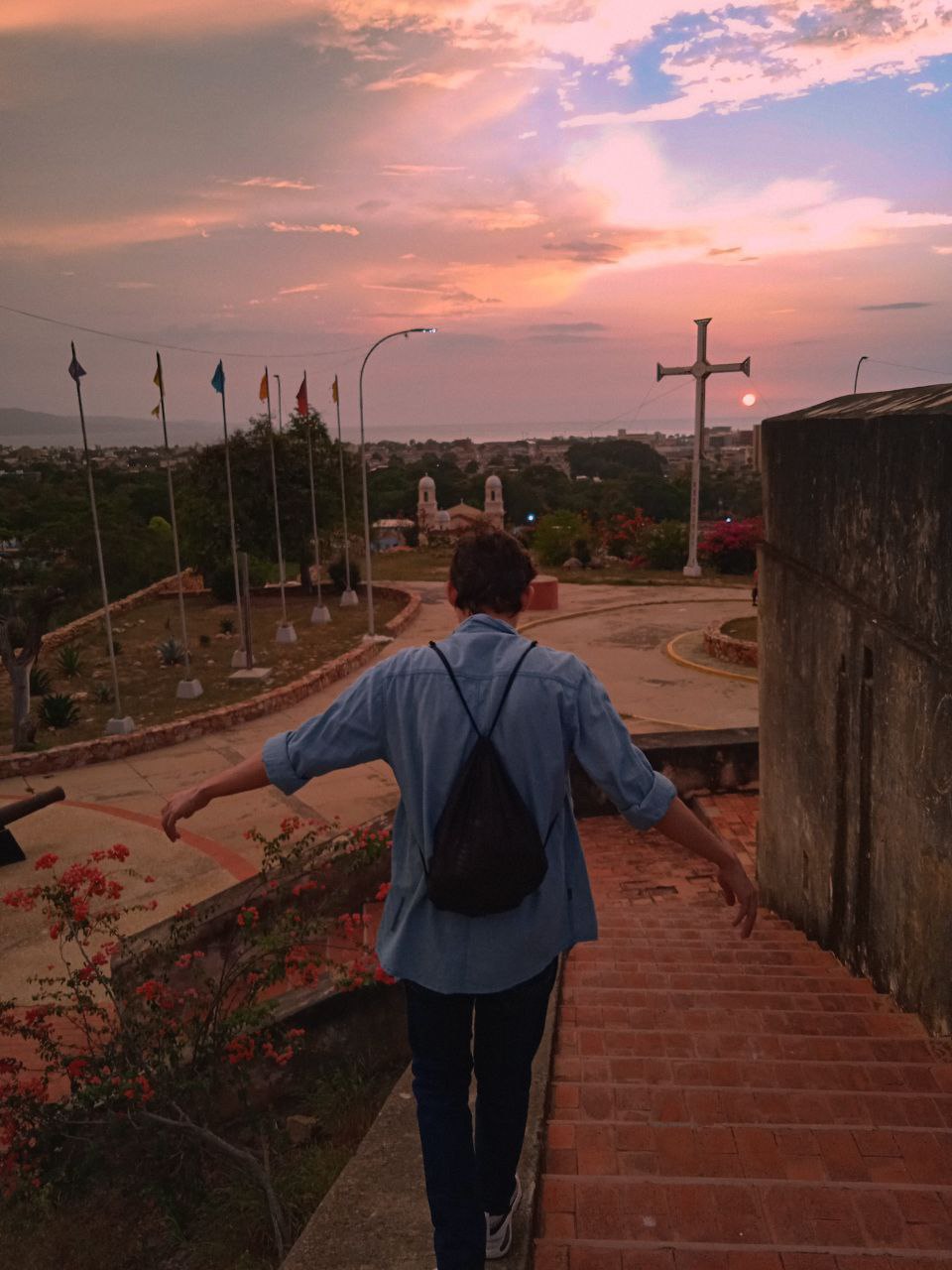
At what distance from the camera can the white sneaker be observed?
7.62 feet

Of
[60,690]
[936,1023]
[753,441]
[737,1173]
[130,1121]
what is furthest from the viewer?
[60,690]

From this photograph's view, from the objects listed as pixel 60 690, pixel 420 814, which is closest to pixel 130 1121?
pixel 420 814

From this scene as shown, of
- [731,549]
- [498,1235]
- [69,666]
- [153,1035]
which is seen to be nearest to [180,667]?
[69,666]

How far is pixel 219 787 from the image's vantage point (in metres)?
2.32

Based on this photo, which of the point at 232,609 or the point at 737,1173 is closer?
the point at 737,1173

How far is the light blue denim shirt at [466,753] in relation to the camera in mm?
2072

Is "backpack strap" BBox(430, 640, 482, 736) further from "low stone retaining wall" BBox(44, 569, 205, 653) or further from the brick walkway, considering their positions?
"low stone retaining wall" BBox(44, 569, 205, 653)

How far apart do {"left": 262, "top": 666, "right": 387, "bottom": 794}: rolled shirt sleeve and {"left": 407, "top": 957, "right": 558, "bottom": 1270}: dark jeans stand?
0.55 m

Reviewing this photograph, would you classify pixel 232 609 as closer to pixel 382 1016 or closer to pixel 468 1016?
pixel 382 1016

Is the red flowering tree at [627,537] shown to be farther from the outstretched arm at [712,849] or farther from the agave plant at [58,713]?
the outstretched arm at [712,849]

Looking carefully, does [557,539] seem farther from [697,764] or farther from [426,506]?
[697,764]

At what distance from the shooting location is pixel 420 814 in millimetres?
2137

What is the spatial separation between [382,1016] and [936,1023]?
153 inches

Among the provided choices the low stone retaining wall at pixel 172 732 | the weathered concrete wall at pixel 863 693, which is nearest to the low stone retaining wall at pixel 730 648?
the low stone retaining wall at pixel 172 732
